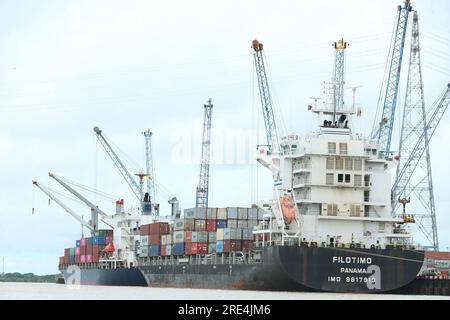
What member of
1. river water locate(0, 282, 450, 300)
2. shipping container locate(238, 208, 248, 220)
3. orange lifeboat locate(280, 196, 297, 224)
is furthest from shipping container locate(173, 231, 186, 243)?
orange lifeboat locate(280, 196, 297, 224)

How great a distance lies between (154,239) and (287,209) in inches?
1016

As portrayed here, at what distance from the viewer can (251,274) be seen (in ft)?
230

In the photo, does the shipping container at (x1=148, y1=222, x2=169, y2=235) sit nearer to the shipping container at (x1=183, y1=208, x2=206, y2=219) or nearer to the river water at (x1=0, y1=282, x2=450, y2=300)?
the shipping container at (x1=183, y1=208, x2=206, y2=219)

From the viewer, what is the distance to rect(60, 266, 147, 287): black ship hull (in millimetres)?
96875

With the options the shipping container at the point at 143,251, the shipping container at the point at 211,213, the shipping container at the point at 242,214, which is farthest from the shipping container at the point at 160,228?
the shipping container at the point at 242,214

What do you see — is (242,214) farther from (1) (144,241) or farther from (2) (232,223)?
(1) (144,241)

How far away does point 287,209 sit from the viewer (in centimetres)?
6938

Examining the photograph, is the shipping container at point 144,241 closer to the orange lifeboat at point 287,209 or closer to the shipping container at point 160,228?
the shipping container at point 160,228

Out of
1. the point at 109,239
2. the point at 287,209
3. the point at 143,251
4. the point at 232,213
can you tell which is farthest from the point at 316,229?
the point at 109,239

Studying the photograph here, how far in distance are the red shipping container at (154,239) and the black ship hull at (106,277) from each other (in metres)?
3.75

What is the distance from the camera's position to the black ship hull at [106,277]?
318ft
